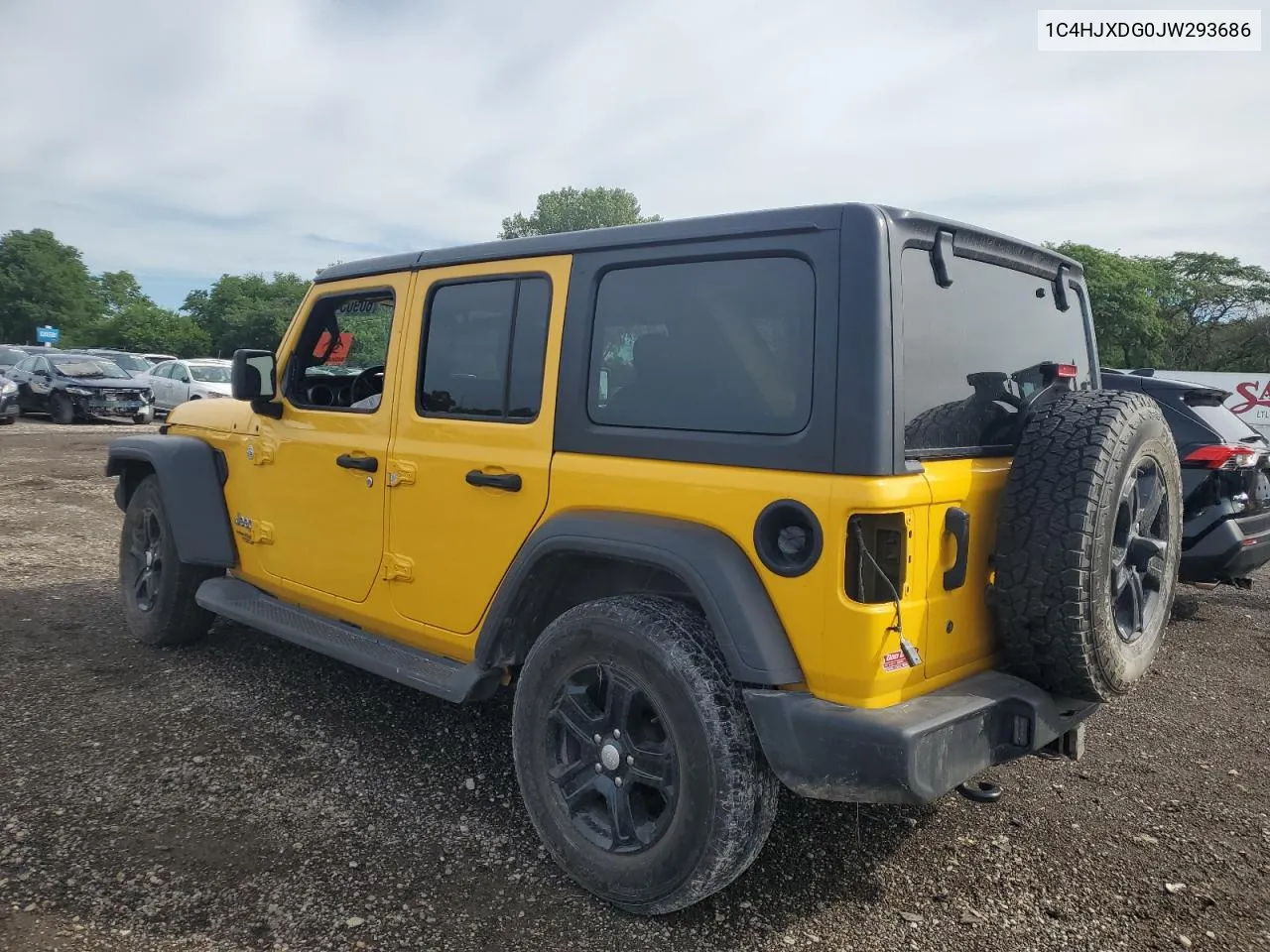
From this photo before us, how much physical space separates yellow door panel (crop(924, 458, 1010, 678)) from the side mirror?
2.95 meters

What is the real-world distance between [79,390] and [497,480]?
2017 centimetres

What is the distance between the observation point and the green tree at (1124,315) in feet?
108

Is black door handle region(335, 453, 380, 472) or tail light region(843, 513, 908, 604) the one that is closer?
tail light region(843, 513, 908, 604)

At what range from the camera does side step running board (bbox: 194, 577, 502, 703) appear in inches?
122

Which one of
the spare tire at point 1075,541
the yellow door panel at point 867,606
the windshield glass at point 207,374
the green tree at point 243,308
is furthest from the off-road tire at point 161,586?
the green tree at point 243,308

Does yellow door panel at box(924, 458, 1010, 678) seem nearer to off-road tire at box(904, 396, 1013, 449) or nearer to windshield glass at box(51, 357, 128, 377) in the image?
off-road tire at box(904, 396, 1013, 449)

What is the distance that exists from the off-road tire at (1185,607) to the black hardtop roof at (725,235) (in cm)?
383

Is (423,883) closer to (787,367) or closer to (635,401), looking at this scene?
(635,401)

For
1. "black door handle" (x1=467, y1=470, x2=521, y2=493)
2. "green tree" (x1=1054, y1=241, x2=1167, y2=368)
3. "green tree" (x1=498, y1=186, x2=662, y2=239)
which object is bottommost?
"black door handle" (x1=467, y1=470, x2=521, y2=493)

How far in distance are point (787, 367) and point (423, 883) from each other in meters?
1.91

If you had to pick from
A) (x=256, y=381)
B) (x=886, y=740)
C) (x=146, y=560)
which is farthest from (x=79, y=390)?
(x=886, y=740)

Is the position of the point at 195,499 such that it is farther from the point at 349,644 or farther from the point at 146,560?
the point at 349,644

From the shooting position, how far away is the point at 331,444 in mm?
3738

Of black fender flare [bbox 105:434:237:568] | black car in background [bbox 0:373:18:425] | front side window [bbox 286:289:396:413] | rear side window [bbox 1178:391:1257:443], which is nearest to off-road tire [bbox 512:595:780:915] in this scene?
front side window [bbox 286:289:396:413]
